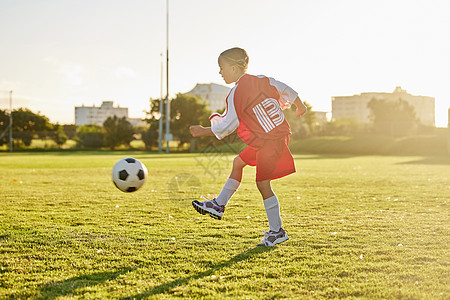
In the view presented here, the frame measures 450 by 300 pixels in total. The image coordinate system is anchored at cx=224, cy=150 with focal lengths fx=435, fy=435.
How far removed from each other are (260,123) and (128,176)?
2.12m

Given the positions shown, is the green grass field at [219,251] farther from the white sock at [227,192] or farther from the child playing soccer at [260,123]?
the child playing soccer at [260,123]

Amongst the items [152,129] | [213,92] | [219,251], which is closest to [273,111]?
[219,251]

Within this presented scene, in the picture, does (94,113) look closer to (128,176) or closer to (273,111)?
(128,176)

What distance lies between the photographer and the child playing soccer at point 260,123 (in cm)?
381

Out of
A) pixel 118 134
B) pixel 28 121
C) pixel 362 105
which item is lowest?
pixel 118 134

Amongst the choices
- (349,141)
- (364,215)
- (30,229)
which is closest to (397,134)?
(349,141)

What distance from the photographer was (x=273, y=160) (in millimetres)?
3854

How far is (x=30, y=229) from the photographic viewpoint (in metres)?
4.55

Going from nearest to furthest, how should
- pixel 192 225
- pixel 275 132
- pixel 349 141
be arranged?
1. pixel 275 132
2. pixel 192 225
3. pixel 349 141

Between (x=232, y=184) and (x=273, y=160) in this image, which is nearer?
A: (x=273, y=160)

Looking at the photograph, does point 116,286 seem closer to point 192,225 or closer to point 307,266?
point 307,266

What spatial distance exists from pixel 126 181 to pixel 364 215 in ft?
9.98

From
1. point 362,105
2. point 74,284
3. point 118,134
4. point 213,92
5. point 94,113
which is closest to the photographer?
point 74,284

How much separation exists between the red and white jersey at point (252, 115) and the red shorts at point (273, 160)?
69 mm
